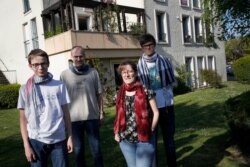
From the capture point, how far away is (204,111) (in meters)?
12.7

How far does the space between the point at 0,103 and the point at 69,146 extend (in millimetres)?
18328

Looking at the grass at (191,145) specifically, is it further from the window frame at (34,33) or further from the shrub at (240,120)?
the window frame at (34,33)

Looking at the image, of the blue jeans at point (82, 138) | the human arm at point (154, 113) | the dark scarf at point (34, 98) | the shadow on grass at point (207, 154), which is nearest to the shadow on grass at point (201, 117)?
the shadow on grass at point (207, 154)

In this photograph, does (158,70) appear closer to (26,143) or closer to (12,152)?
(26,143)

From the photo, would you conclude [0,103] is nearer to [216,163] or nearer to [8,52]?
[8,52]

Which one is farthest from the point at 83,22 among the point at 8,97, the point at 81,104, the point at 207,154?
the point at 81,104

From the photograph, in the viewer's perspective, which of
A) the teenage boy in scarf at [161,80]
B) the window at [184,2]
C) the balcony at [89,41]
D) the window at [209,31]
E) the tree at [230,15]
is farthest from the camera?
the window at [184,2]

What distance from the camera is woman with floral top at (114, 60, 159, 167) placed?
405 cm

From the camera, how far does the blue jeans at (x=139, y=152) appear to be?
405 cm

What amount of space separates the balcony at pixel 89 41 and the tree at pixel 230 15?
9707 mm

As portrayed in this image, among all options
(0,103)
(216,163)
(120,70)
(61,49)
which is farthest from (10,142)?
(0,103)

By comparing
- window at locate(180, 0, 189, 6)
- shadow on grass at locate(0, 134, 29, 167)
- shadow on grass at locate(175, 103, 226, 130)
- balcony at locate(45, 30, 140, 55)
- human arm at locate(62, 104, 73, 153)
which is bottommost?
shadow on grass at locate(0, 134, 29, 167)

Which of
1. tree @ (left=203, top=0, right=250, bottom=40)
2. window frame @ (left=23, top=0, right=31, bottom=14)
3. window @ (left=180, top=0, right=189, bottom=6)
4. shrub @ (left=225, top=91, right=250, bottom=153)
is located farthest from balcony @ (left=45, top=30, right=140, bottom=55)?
shrub @ (left=225, top=91, right=250, bottom=153)

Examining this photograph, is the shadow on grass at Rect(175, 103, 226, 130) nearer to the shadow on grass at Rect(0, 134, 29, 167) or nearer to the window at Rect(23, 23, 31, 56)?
the shadow on grass at Rect(0, 134, 29, 167)
